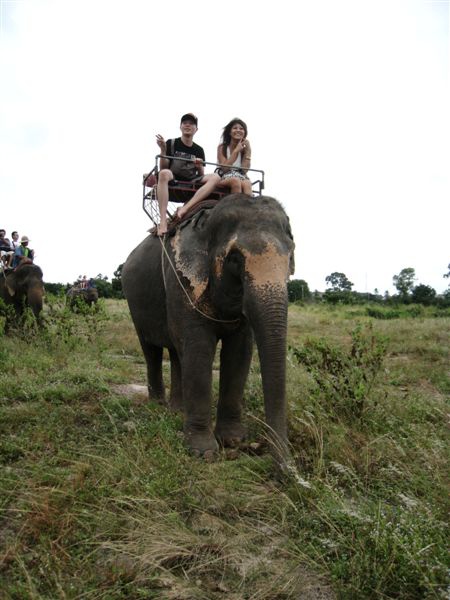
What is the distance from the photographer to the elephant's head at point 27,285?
11984mm

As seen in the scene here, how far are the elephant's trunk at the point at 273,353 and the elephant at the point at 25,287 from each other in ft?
28.3

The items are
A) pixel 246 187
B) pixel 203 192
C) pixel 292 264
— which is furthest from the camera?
pixel 203 192

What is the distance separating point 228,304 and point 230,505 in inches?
68.0

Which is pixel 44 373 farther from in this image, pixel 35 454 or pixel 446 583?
pixel 446 583

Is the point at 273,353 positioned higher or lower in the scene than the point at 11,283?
lower

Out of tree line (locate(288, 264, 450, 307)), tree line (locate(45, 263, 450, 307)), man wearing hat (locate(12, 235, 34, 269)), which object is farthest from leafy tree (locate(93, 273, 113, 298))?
man wearing hat (locate(12, 235, 34, 269))

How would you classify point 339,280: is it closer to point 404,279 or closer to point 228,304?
point 404,279

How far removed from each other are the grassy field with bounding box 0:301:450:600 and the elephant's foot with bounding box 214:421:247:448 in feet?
0.41

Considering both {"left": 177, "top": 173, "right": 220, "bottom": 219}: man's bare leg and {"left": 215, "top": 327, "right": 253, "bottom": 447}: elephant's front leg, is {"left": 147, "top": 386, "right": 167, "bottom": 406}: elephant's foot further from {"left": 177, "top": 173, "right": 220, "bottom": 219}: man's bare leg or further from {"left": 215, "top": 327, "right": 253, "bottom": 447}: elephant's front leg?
{"left": 177, "top": 173, "right": 220, "bottom": 219}: man's bare leg

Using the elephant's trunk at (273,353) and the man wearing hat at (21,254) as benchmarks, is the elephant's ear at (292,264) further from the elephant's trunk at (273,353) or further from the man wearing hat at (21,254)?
the man wearing hat at (21,254)

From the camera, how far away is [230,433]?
5316mm

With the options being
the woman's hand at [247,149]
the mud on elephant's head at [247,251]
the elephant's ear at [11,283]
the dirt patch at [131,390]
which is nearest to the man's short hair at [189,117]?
the woman's hand at [247,149]

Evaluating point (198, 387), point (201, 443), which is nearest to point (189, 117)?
point (198, 387)

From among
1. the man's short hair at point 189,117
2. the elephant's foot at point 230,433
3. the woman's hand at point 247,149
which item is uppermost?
the man's short hair at point 189,117
